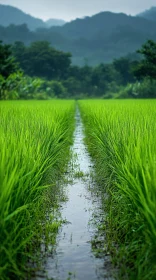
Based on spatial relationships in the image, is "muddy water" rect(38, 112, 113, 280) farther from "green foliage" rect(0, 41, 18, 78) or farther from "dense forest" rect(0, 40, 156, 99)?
"dense forest" rect(0, 40, 156, 99)

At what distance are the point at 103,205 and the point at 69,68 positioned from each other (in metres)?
57.5

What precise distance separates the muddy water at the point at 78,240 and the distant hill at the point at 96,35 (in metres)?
84.1

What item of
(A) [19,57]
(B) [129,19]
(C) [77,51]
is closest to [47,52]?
(A) [19,57]

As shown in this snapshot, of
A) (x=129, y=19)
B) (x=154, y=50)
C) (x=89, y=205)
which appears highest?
(x=129, y=19)

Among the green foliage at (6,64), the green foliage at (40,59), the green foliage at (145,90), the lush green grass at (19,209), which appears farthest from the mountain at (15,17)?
the lush green grass at (19,209)

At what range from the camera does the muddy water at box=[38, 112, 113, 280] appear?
2.53 metres

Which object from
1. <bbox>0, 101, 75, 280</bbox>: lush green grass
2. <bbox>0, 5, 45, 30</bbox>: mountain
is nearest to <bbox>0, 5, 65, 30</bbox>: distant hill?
<bbox>0, 5, 45, 30</bbox>: mountain

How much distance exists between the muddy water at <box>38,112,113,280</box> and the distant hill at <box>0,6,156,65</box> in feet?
276

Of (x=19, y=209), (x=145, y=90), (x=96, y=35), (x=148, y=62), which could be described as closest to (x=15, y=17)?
(x=96, y=35)

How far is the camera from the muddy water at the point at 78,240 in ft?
8.31

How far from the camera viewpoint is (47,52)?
58438 millimetres

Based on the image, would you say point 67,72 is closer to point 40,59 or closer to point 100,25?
point 40,59

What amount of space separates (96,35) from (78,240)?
112 m

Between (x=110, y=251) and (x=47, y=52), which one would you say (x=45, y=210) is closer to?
(x=110, y=251)
